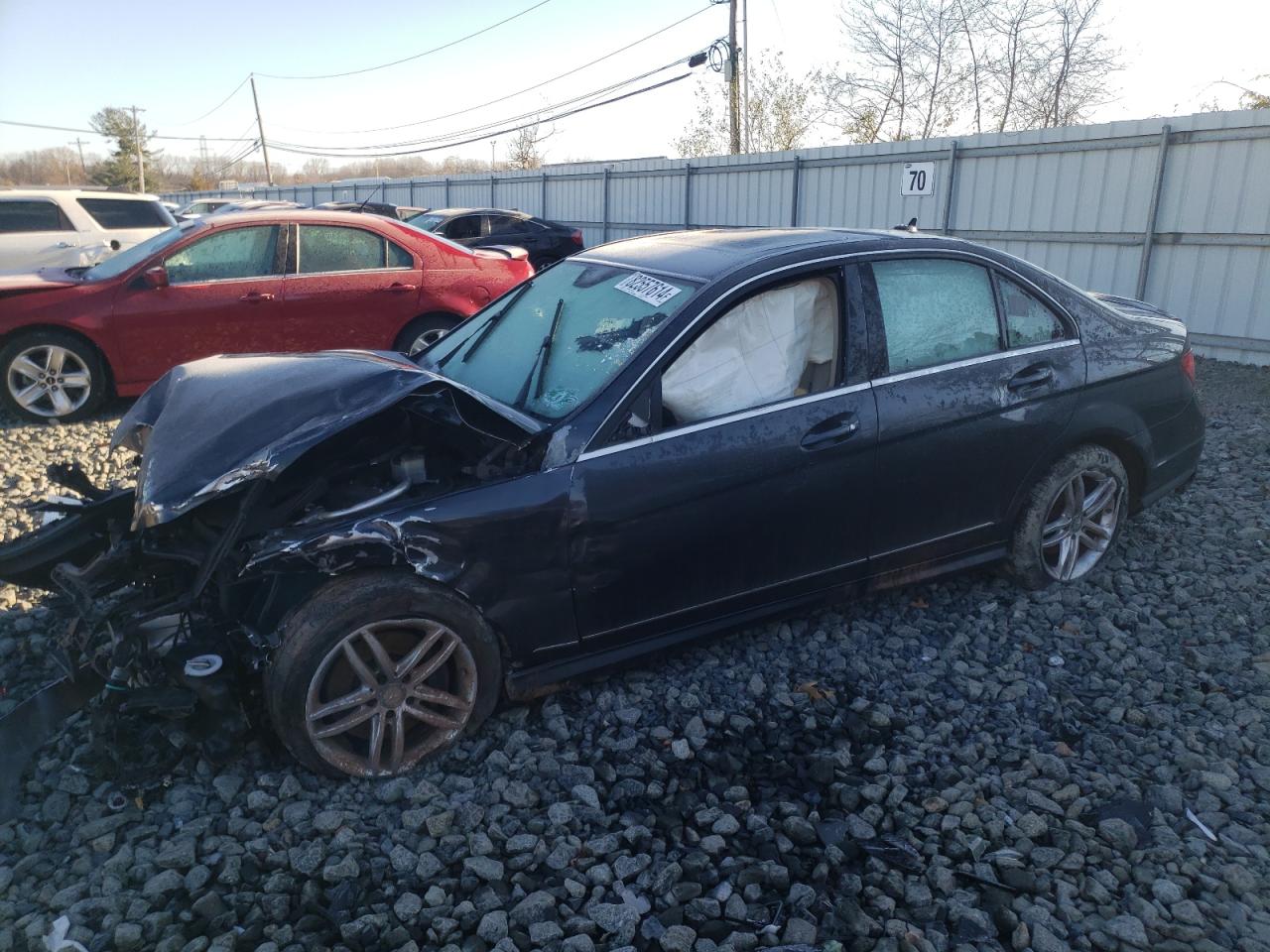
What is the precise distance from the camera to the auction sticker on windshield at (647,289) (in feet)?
11.5

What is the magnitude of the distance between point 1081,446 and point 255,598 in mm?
3559

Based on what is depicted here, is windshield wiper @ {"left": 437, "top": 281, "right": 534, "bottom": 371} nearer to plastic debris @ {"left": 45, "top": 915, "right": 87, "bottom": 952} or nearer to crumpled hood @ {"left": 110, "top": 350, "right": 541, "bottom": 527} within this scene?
crumpled hood @ {"left": 110, "top": 350, "right": 541, "bottom": 527}

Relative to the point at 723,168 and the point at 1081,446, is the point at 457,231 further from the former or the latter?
the point at 1081,446

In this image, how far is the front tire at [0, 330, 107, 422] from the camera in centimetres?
715

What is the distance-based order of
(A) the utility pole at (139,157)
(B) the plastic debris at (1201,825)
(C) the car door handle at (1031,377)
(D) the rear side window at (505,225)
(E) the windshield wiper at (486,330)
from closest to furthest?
(B) the plastic debris at (1201,825) → (C) the car door handle at (1031,377) → (E) the windshield wiper at (486,330) → (D) the rear side window at (505,225) → (A) the utility pole at (139,157)

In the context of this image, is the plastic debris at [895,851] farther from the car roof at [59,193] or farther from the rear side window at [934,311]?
the car roof at [59,193]

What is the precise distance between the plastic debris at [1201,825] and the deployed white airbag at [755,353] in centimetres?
192

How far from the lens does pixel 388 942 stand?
7.96 ft

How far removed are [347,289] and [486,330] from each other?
3.97 meters

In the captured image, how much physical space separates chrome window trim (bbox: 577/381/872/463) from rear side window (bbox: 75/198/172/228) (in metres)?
12.6

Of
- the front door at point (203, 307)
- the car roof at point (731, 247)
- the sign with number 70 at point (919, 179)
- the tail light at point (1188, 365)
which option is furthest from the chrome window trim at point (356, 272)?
the sign with number 70 at point (919, 179)

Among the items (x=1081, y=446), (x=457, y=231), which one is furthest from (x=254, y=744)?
(x=457, y=231)

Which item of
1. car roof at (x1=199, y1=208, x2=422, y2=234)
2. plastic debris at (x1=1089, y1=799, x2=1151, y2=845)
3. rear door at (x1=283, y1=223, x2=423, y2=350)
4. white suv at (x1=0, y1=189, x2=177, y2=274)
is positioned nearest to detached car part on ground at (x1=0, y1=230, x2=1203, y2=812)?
plastic debris at (x1=1089, y1=799, x2=1151, y2=845)

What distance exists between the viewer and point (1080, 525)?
14.1ft
